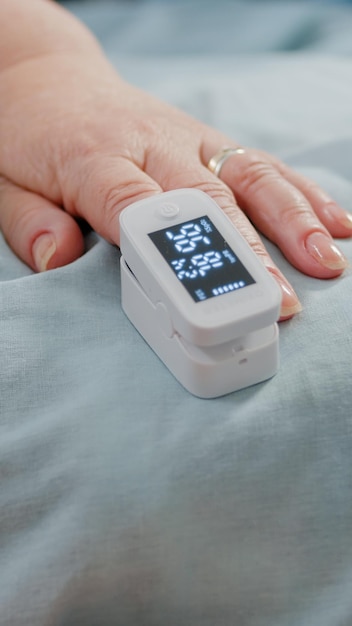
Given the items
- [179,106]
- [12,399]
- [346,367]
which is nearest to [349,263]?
[346,367]

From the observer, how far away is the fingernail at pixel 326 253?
2.69 ft

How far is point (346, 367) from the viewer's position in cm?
71

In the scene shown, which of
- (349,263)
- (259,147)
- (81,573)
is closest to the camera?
(81,573)

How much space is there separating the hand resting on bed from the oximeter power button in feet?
0.32

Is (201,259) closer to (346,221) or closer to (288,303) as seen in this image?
(288,303)

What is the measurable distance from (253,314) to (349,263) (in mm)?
234

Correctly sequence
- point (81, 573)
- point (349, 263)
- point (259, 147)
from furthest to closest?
point (259, 147)
point (349, 263)
point (81, 573)

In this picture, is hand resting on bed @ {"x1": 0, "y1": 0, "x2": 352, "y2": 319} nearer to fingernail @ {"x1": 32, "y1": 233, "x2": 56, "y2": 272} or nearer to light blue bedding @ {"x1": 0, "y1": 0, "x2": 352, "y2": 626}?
fingernail @ {"x1": 32, "y1": 233, "x2": 56, "y2": 272}

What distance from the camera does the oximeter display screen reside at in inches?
26.7

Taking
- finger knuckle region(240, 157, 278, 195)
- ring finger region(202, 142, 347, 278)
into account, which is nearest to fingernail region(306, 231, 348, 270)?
ring finger region(202, 142, 347, 278)

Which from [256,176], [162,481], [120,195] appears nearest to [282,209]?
[256,176]

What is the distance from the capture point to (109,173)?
90 cm

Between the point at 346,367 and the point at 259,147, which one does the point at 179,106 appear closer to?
the point at 259,147

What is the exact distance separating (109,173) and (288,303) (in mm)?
276
